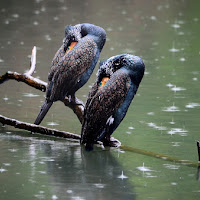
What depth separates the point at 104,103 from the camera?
6461 mm

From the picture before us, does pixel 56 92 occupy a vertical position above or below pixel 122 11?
below

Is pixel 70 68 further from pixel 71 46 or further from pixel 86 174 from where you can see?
pixel 86 174

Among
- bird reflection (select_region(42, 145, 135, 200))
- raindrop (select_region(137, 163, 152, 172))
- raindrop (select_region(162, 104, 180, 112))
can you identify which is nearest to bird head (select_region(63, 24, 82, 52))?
bird reflection (select_region(42, 145, 135, 200))

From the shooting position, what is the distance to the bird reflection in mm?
5562

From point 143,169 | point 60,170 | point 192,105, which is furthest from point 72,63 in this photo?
point 192,105

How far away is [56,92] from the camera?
277 inches

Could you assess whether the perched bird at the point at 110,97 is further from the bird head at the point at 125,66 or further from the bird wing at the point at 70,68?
the bird wing at the point at 70,68

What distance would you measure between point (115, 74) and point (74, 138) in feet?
2.68

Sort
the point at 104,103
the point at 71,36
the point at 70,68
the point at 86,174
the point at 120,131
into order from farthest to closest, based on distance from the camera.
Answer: the point at 120,131
the point at 71,36
the point at 70,68
the point at 104,103
the point at 86,174

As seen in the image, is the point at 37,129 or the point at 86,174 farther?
the point at 37,129

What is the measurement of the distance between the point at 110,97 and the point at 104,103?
8 cm

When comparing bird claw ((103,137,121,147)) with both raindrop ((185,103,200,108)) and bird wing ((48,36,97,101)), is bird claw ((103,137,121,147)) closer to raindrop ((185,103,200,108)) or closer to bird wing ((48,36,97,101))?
bird wing ((48,36,97,101))

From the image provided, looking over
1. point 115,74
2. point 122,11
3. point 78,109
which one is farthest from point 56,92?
point 122,11

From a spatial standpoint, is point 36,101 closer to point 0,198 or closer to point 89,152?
point 89,152
